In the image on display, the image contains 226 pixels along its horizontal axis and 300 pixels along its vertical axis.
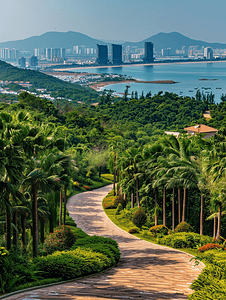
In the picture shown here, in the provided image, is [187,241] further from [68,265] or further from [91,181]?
[91,181]

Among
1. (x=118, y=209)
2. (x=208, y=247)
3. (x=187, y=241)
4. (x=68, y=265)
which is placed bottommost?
(x=118, y=209)

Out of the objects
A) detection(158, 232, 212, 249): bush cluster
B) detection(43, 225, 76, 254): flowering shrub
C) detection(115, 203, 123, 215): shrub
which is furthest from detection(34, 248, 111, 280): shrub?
detection(115, 203, 123, 215): shrub

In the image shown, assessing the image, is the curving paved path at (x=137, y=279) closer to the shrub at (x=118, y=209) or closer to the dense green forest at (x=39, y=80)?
the shrub at (x=118, y=209)

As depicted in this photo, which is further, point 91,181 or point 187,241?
point 91,181

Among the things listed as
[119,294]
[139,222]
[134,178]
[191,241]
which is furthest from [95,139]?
Result: [119,294]

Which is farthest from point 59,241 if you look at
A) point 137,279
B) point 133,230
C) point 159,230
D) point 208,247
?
point 159,230

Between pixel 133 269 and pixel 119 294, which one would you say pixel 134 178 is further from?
pixel 119 294
